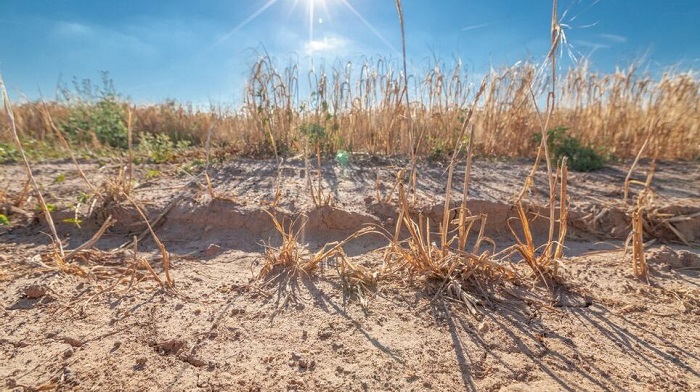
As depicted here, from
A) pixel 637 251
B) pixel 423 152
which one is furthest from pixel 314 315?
pixel 423 152

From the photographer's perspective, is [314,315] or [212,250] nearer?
[314,315]

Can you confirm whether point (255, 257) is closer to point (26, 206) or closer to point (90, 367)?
point (90, 367)

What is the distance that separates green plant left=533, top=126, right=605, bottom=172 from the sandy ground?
4.59ft

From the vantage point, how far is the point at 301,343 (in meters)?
1.20

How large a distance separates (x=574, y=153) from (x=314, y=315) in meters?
3.68

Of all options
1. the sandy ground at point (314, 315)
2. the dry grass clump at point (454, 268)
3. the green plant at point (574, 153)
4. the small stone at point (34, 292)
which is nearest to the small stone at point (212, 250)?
the sandy ground at point (314, 315)

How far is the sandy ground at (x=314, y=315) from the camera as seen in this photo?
1062 mm

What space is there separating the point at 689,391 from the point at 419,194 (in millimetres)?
1774

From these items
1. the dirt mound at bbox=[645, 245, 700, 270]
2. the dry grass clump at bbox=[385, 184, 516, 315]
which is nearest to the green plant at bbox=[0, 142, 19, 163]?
the dry grass clump at bbox=[385, 184, 516, 315]

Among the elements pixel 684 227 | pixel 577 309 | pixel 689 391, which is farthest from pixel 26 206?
pixel 684 227

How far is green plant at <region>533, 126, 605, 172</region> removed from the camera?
3.70 meters

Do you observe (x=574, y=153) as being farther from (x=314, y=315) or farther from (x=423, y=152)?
(x=314, y=315)

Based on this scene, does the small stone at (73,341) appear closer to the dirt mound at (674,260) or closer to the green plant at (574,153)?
the dirt mound at (674,260)

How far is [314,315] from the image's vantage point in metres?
1.37
